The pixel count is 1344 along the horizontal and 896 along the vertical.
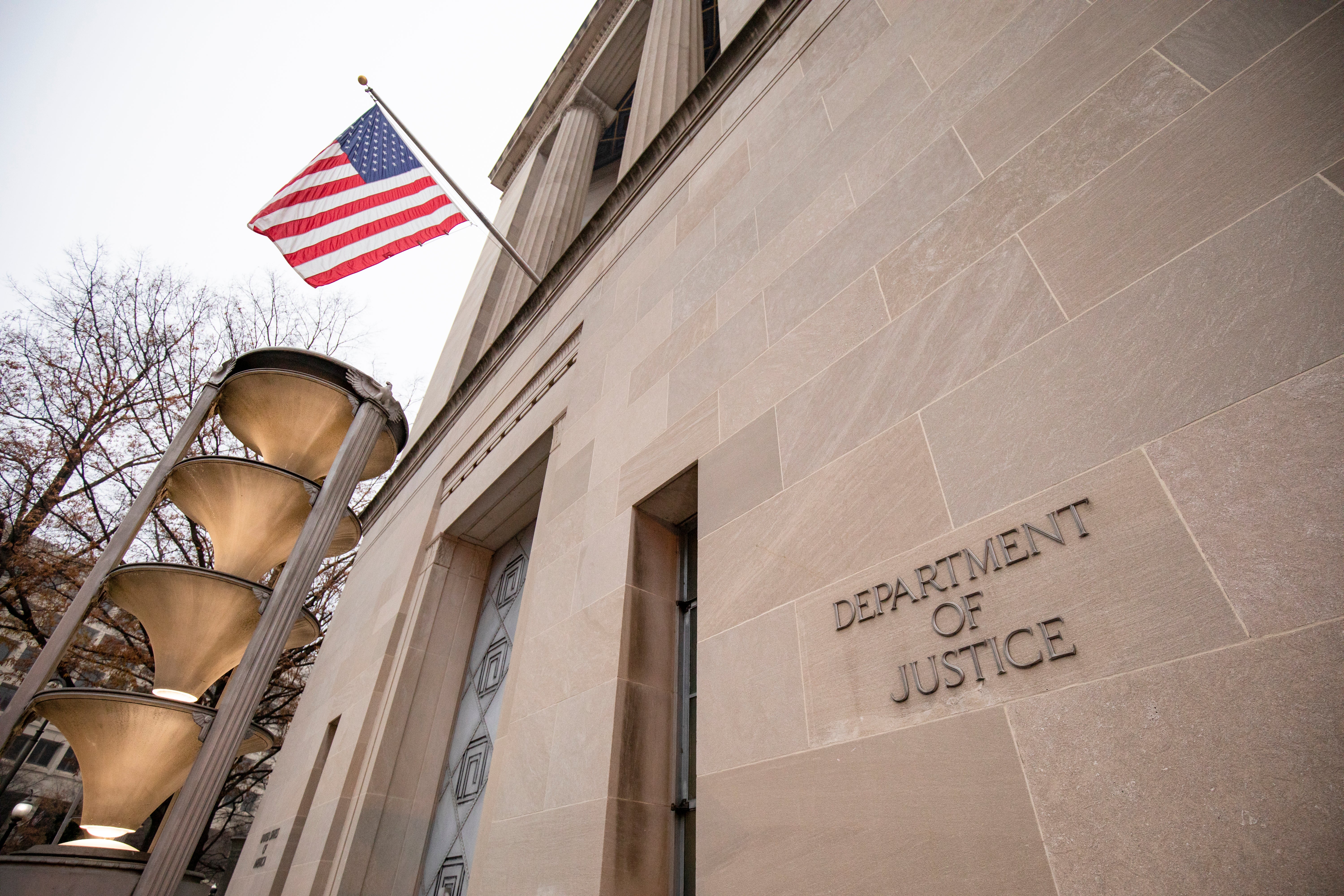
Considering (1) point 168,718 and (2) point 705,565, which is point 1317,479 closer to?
(2) point 705,565

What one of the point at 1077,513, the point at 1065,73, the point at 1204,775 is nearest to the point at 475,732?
the point at 1077,513

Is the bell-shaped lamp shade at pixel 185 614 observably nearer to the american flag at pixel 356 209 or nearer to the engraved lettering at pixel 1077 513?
the engraved lettering at pixel 1077 513

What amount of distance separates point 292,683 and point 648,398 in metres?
20.2

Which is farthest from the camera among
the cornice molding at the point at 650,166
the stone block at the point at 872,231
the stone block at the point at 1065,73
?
the cornice molding at the point at 650,166

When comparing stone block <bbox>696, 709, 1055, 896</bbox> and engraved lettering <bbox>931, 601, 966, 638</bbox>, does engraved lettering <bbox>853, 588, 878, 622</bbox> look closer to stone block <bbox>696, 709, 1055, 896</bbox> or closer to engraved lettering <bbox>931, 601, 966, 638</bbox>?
engraved lettering <bbox>931, 601, 966, 638</bbox>

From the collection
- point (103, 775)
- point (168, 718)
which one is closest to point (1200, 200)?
point (168, 718)

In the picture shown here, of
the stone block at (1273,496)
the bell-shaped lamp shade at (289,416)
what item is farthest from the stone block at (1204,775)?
the bell-shaped lamp shade at (289,416)

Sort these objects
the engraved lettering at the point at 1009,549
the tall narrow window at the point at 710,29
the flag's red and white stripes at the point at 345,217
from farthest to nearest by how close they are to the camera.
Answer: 1. the tall narrow window at the point at 710,29
2. the flag's red and white stripes at the point at 345,217
3. the engraved lettering at the point at 1009,549

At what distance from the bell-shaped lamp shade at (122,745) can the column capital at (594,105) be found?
1846 cm

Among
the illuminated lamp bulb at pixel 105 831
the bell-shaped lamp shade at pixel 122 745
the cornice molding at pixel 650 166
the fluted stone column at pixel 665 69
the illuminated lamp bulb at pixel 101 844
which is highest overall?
the fluted stone column at pixel 665 69

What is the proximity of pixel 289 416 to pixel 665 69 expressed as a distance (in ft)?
34.5

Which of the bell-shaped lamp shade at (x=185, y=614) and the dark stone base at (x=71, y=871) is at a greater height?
the bell-shaped lamp shade at (x=185, y=614)

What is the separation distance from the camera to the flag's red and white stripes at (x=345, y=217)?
8578 mm

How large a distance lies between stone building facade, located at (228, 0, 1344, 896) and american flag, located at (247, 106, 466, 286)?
445 cm
